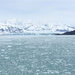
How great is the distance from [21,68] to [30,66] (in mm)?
2833

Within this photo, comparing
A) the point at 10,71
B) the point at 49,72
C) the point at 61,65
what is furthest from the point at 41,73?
the point at 61,65

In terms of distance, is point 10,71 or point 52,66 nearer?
point 10,71

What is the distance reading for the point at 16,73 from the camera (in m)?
43.7

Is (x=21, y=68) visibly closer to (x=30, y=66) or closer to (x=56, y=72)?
(x=30, y=66)

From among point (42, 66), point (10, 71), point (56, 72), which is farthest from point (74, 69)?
point (10, 71)

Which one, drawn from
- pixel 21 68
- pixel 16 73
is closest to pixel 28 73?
pixel 16 73

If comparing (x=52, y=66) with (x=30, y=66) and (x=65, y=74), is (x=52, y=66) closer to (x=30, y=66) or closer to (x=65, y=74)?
(x=30, y=66)

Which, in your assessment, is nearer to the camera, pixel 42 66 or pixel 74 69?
pixel 74 69

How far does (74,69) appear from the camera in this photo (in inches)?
1811

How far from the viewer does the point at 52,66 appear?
50.5 meters

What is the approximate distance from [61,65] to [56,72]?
747 centimetres

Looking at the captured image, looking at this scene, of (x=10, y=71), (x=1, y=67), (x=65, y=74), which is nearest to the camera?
(x=65, y=74)

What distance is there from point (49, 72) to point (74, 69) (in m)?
4.68

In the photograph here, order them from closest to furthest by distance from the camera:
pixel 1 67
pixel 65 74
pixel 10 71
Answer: pixel 65 74, pixel 10 71, pixel 1 67
